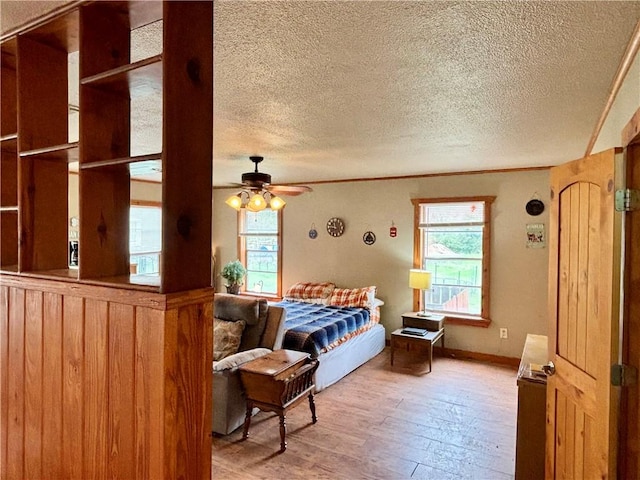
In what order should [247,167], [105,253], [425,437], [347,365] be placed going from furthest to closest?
[247,167] → [347,365] → [425,437] → [105,253]

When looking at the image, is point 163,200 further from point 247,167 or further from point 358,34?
point 247,167

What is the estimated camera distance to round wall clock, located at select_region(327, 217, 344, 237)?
6.20 m

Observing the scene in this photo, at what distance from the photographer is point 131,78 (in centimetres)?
139

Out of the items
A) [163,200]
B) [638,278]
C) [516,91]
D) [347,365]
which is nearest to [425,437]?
[347,365]

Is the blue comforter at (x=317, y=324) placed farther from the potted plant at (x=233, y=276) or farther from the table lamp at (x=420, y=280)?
the potted plant at (x=233, y=276)

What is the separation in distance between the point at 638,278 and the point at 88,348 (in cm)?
227

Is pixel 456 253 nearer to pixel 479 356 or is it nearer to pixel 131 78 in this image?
pixel 479 356

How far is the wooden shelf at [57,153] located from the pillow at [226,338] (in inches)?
88.2

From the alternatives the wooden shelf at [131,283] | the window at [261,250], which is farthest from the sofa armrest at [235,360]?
the window at [261,250]

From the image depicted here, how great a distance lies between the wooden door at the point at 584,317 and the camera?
5.76 ft

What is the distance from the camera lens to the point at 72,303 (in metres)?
1.48

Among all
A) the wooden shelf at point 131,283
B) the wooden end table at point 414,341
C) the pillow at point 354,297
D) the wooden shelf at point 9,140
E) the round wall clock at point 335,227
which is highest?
the wooden shelf at point 9,140

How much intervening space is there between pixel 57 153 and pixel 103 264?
52 centimetres

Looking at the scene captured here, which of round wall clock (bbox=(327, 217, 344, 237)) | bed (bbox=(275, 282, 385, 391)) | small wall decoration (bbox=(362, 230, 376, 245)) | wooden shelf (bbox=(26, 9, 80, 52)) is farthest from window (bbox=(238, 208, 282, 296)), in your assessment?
wooden shelf (bbox=(26, 9, 80, 52))
